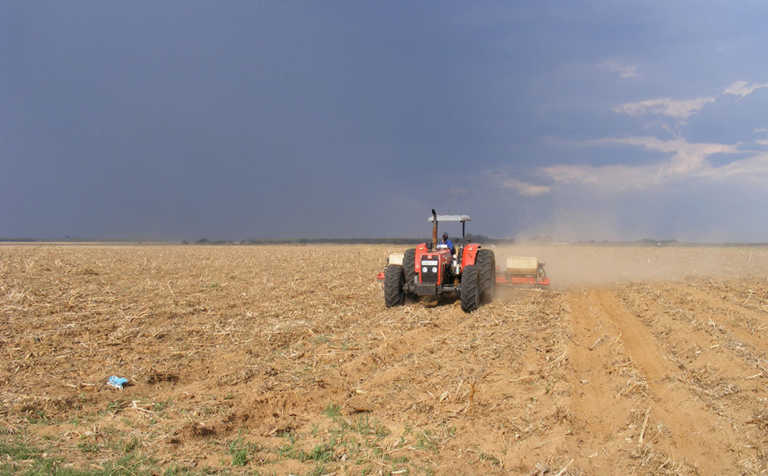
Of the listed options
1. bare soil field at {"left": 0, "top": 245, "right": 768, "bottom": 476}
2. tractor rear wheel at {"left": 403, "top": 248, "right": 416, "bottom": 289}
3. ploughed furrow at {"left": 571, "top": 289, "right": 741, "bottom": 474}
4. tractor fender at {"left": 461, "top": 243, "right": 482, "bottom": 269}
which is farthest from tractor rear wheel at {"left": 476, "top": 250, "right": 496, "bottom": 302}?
ploughed furrow at {"left": 571, "top": 289, "right": 741, "bottom": 474}

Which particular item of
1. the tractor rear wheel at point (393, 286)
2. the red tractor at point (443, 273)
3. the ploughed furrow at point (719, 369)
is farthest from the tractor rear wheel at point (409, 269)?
the ploughed furrow at point (719, 369)

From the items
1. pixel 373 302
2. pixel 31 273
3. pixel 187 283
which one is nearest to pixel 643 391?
pixel 373 302

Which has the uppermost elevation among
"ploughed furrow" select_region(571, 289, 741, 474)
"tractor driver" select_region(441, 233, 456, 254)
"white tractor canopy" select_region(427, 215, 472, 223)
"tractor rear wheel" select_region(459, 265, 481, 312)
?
"white tractor canopy" select_region(427, 215, 472, 223)

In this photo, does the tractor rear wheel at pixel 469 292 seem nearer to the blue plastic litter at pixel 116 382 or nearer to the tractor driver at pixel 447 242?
the tractor driver at pixel 447 242

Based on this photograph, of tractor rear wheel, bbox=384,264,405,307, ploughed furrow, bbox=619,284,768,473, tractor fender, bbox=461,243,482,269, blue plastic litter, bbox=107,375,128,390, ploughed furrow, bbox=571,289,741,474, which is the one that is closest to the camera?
ploughed furrow, bbox=571,289,741,474

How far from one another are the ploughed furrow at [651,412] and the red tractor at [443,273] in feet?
10.3

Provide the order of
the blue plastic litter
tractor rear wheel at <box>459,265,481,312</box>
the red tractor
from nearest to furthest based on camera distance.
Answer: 1. the blue plastic litter
2. tractor rear wheel at <box>459,265,481,312</box>
3. the red tractor

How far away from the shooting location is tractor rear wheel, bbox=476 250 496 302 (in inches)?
493

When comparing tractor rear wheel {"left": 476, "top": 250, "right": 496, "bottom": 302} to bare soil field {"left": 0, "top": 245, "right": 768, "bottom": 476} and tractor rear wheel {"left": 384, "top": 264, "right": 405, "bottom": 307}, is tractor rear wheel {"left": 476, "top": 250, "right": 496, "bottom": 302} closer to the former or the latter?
bare soil field {"left": 0, "top": 245, "right": 768, "bottom": 476}

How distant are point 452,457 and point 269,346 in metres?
4.99

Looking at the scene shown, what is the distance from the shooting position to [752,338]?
9242 millimetres

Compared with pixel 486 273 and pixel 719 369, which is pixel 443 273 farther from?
pixel 719 369

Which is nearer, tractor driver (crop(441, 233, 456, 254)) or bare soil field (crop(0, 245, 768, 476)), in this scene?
bare soil field (crop(0, 245, 768, 476))

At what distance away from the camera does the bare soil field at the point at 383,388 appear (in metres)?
4.75
